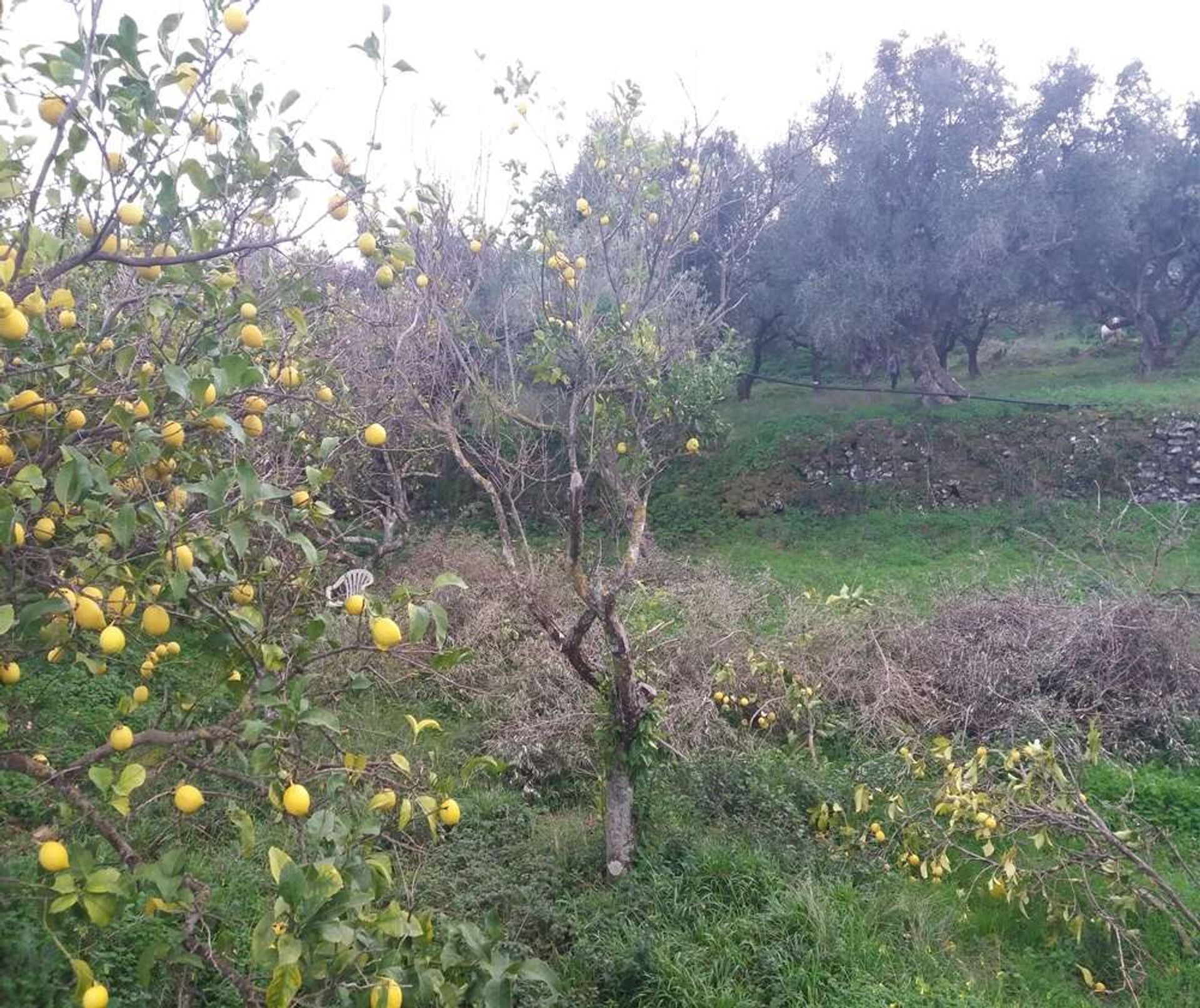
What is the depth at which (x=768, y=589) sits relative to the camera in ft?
29.3

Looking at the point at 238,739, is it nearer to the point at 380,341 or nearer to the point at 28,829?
the point at 28,829

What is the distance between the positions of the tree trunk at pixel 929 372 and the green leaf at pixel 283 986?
14355mm

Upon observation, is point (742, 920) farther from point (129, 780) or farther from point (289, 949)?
point (129, 780)

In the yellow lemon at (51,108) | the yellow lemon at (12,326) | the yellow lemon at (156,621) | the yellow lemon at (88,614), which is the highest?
the yellow lemon at (51,108)

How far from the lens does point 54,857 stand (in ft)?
5.02

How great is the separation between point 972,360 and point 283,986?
62.9 ft

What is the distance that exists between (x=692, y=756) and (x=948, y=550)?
25.3 ft

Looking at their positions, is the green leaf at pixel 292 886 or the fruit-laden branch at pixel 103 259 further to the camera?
the fruit-laden branch at pixel 103 259

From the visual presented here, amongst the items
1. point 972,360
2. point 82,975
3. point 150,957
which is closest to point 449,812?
point 150,957

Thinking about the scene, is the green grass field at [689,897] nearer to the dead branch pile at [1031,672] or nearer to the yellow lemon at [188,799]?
the yellow lemon at [188,799]

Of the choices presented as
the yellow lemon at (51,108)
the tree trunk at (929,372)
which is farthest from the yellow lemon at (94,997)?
the tree trunk at (929,372)

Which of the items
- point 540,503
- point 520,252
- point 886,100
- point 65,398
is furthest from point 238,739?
point 886,100

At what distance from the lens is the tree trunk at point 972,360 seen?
18.2 meters

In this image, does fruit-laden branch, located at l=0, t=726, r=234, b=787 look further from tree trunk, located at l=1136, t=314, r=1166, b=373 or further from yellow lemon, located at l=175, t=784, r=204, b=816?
tree trunk, located at l=1136, t=314, r=1166, b=373
